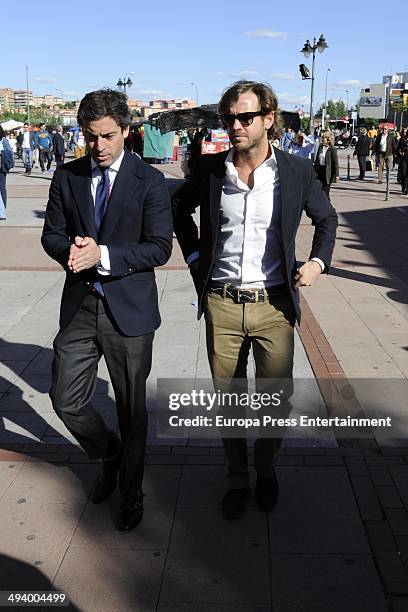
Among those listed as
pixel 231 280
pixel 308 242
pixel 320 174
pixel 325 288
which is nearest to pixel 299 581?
pixel 231 280

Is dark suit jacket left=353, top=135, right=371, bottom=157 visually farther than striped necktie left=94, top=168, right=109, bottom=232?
Yes

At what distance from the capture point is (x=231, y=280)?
133 inches

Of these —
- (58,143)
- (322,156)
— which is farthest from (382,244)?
(58,143)

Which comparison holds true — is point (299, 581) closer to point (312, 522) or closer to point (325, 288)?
point (312, 522)

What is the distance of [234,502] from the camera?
11.7 feet

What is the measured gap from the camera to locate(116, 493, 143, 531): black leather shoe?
3.41 meters

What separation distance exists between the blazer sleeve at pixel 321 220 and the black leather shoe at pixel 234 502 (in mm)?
1208

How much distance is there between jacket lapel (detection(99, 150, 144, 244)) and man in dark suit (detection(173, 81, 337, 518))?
14.6 inches

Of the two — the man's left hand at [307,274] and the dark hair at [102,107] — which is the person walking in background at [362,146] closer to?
the man's left hand at [307,274]

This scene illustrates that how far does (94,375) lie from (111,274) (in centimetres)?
58

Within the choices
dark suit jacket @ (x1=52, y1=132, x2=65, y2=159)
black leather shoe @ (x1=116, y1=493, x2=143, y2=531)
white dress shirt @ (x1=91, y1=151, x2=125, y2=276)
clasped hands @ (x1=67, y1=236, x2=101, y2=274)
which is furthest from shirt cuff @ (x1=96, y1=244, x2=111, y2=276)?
dark suit jacket @ (x1=52, y1=132, x2=65, y2=159)

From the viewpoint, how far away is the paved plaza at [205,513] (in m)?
3.00

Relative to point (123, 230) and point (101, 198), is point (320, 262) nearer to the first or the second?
point (123, 230)

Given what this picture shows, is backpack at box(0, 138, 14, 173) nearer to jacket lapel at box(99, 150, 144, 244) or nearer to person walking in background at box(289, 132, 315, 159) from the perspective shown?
person walking in background at box(289, 132, 315, 159)
